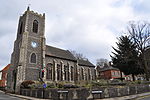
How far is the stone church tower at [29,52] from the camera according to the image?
978 inches

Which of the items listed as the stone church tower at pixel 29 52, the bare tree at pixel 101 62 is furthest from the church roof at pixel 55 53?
the bare tree at pixel 101 62

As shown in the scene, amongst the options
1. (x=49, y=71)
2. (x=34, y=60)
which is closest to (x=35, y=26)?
(x=34, y=60)

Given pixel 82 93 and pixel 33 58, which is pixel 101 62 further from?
pixel 82 93

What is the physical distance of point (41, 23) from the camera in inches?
1251

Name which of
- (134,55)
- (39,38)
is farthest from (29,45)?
(134,55)

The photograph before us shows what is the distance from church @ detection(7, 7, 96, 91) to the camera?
996 inches

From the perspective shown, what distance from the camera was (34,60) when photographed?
27.1 meters

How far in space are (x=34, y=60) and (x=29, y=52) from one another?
6.98 feet

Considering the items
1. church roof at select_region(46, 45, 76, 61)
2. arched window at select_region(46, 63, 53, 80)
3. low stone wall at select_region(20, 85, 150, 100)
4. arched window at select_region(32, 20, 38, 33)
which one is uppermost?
arched window at select_region(32, 20, 38, 33)

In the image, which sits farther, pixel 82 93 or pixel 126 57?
pixel 126 57

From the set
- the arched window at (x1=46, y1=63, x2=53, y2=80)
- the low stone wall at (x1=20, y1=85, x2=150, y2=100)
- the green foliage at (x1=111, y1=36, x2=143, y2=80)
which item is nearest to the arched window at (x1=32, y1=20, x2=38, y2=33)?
the arched window at (x1=46, y1=63, x2=53, y2=80)

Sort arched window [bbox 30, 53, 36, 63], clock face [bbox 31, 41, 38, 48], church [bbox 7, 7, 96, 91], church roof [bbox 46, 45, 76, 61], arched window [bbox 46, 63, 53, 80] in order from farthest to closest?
church roof [bbox 46, 45, 76, 61], arched window [bbox 46, 63, 53, 80], clock face [bbox 31, 41, 38, 48], arched window [bbox 30, 53, 36, 63], church [bbox 7, 7, 96, 91]

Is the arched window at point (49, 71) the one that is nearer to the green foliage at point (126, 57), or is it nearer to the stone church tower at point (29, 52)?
the stone church tower at point (29, 52)

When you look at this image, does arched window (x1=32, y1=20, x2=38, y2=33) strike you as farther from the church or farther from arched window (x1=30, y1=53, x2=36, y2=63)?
arched window (x1=30, y1=53, x2=36, y2=63)
